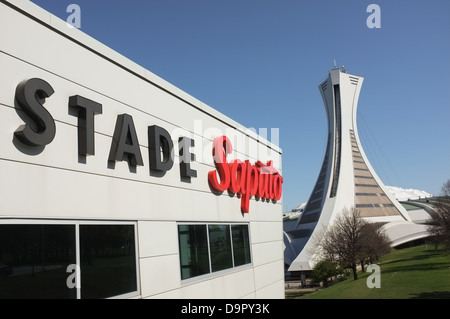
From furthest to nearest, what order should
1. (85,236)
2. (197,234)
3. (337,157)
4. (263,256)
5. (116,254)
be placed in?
(337,157)
(263,256)
(197,234)
(116,254)
(85,236)

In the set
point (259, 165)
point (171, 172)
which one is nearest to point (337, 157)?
point (259, 165)

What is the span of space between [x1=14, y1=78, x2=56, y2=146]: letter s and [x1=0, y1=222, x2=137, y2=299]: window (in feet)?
4.18

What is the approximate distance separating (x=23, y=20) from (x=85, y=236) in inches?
140

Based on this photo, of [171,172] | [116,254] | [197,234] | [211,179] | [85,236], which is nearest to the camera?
[85,236]

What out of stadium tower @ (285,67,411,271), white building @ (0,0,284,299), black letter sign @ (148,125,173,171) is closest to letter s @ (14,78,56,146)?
white building @ (0,0,284,299)

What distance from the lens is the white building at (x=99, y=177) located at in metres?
5.43

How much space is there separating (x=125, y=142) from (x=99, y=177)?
3.17 ft

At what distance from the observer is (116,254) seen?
22.9ft

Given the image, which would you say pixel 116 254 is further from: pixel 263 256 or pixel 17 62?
pixel 263 256

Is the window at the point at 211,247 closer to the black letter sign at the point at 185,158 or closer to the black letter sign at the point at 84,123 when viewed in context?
the black letter sign at the point at 185,158

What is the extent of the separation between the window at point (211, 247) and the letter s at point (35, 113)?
4232 millimetres

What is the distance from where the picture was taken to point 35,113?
5562 mm

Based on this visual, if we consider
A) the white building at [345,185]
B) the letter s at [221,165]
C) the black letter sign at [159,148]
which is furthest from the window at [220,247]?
the white building at [345,185]

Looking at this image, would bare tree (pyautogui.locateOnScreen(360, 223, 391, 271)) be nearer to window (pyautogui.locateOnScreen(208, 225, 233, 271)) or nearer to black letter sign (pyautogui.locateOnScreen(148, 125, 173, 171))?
window (pyautogui.locateOnScreen(208, 225, 233, 271))
